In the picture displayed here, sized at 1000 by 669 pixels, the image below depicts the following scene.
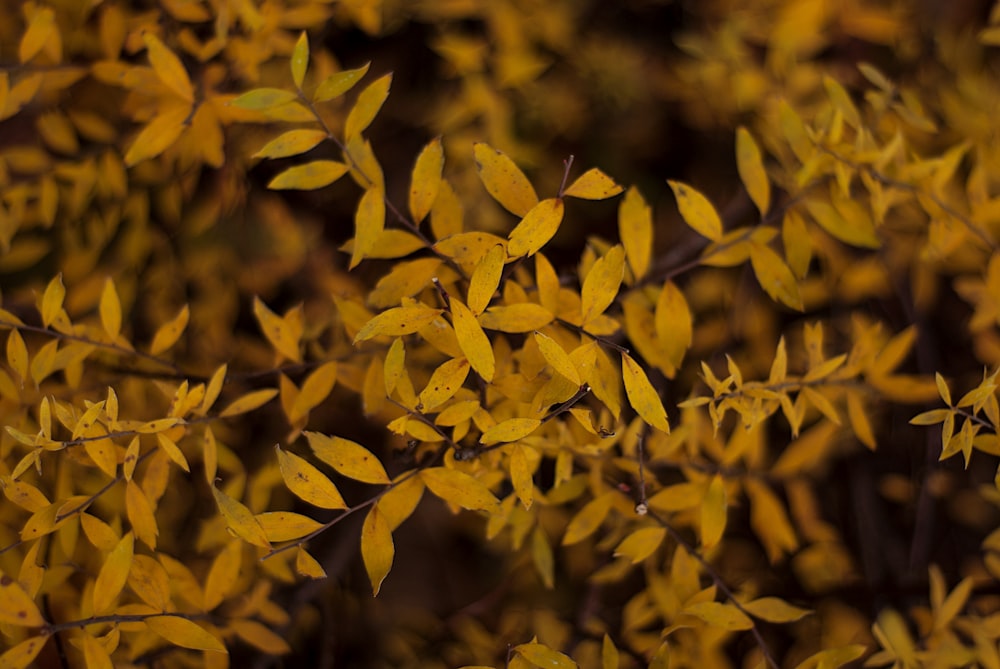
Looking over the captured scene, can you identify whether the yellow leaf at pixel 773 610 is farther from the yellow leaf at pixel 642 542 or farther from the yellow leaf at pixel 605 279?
the yellow leaf at pixel 605 279

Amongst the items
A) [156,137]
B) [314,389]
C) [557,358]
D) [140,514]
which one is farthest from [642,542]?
[156,137]

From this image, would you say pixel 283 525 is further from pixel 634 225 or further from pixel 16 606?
pixel 634 225

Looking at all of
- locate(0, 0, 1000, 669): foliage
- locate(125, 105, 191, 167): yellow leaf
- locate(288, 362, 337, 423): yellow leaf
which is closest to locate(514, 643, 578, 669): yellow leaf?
locate(0, 0, 1000, 669): foliage

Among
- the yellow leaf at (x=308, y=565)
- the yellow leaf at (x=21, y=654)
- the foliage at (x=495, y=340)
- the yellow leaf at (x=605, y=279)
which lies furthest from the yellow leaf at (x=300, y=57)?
the yellow leaf at (x=21, y=654)

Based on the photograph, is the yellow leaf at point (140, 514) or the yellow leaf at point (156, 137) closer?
the yellow leaf at point (140, 514)

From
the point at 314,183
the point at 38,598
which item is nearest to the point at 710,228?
the point at 314,183

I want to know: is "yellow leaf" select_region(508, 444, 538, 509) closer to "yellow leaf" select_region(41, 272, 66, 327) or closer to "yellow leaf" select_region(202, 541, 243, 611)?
"yellow leaf" select_region(202, 541, 243, 611)
